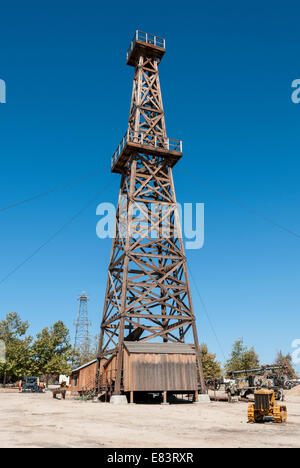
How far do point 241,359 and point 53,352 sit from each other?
102 ft

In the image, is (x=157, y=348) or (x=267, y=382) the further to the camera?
(x=267, y=382)

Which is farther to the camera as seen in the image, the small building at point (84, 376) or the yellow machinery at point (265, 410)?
the small building at point (84, 376)

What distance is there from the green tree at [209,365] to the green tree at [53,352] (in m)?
21.0

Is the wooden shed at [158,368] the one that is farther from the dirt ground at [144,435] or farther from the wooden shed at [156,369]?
the dirt ground at [144,435]

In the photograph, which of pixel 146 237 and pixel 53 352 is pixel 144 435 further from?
pixel 53 352

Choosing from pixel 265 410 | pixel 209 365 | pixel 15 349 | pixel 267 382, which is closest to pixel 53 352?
pixel 15 349

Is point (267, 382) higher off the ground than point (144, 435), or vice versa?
point (144, 435)

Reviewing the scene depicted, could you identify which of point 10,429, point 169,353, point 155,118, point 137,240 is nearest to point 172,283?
point 137,240

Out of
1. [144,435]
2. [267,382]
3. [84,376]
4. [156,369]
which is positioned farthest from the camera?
[84,376]

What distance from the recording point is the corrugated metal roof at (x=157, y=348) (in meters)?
21.8

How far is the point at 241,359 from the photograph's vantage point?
62406 millimetres

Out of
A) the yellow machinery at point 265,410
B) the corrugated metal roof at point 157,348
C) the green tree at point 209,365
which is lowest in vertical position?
the green tree at point 209,365

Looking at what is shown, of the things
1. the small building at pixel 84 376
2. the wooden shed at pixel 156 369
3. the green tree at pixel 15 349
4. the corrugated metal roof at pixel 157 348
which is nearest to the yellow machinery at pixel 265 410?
the wooden shed at pixel 156 369

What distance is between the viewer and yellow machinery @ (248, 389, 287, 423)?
13.1 metres
